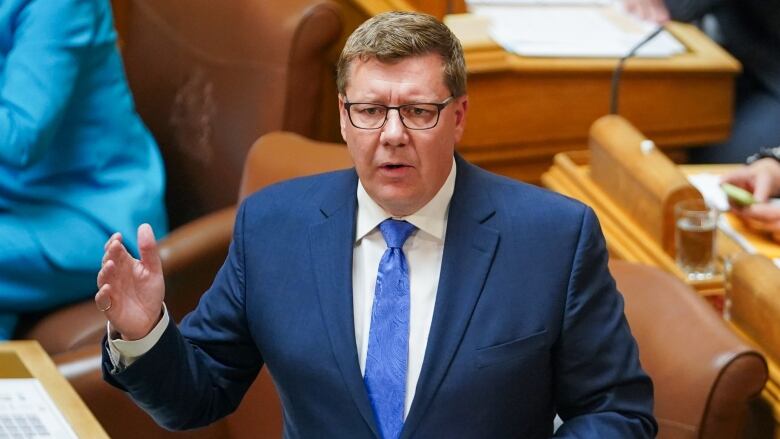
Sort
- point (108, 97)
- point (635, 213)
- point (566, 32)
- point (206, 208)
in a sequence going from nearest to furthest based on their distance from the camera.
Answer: point (635, 213) < point (108, 97) < point (206, 208) < point (566, 32)

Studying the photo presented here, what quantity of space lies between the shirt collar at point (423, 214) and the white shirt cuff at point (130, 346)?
0.27 m

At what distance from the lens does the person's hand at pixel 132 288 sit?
150 centimetres

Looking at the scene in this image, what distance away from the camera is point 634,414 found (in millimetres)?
1560

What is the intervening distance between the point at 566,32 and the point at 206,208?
990mm

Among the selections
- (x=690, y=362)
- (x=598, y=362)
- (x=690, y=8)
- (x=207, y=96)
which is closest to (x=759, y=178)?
(x=690, y=362)

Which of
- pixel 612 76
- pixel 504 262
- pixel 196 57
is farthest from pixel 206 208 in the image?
pixel 504 262

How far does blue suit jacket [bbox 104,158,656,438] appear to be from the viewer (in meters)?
1.55

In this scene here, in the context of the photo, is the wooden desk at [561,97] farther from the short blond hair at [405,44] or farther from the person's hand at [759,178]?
the short blond hair at [405,44]

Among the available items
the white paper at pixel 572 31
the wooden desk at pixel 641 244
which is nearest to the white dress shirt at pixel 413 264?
the wooden desk at pixel 641 244

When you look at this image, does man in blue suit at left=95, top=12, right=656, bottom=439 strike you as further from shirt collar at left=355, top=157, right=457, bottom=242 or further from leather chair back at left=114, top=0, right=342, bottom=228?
leather chair back at left=114, top=0, right=342, bottom=228

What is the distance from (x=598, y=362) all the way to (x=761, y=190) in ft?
2.60

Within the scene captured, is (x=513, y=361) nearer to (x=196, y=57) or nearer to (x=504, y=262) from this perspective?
(x=504, y=262)

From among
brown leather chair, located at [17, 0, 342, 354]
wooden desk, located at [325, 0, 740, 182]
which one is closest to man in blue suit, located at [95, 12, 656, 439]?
brown leather chair, located at [17, 0, 342, 354]

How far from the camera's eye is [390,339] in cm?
158
